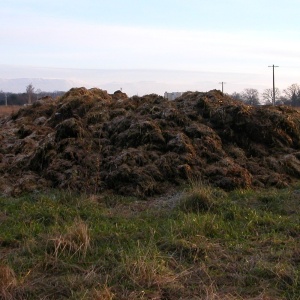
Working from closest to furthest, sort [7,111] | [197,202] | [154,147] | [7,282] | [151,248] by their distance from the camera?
[7,282] → [151,248] → [197,202] → [154,147] → [7,111]

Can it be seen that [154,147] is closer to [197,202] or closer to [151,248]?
[197,202]

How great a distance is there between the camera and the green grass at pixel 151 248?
4.38 meters

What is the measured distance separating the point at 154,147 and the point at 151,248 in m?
4.26

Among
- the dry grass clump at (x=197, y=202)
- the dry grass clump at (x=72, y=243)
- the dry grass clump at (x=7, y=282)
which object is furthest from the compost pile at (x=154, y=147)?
the dry grass clump at (x=7, y=282)

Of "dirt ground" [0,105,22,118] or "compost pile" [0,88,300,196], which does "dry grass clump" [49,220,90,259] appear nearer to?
"compost pile" [0,88,300,196]

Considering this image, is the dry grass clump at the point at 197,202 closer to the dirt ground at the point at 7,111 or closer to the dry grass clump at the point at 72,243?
the dry grass clump at the point at 72,243

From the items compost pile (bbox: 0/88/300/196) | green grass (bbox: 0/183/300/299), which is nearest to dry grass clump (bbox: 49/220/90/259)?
green grass (bbox: 0/183/300/299)

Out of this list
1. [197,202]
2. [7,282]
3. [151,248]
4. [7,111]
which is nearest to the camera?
[7,282]

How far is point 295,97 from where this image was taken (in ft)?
177

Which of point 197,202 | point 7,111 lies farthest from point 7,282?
point 7,111

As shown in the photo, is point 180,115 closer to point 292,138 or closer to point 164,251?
point 292,138

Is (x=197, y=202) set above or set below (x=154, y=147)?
below

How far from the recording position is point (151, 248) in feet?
17.2

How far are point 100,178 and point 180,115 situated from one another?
2.54 m
